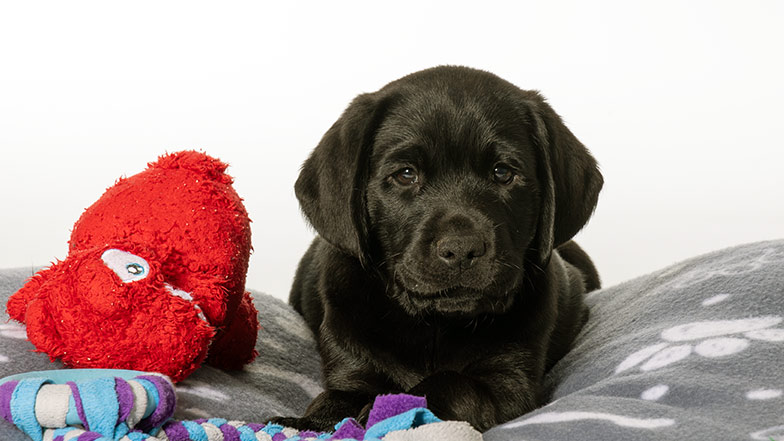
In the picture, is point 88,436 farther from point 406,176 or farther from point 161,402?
point 406,176

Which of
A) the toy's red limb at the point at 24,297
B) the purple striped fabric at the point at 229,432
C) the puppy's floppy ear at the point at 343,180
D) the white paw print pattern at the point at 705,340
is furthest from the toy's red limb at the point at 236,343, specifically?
the white paw print pattern at the point at 705,340

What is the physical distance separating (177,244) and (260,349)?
29.5 inches

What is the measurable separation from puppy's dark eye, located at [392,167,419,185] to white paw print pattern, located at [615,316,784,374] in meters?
0.72

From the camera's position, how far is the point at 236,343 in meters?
2.54

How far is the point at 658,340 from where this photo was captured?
2271mm

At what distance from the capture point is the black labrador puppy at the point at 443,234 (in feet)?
6.94

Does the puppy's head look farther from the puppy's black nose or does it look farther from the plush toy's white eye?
the plush toy's white eye

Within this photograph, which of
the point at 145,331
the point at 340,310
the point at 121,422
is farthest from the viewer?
the point at 340,310

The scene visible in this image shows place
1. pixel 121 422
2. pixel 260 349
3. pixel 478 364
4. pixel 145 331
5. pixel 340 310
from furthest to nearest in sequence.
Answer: pixel 260 349
pixel 340 310
pixel 478 364
pixel 145 331
pixel 121 422

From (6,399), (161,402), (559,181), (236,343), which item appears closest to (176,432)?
(161,402)

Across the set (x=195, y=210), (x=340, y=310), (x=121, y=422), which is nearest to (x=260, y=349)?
(x=340, y=310)

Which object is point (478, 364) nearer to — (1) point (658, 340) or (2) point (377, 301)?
(2) point (377, 301)

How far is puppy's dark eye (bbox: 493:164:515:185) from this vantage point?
2.26 m

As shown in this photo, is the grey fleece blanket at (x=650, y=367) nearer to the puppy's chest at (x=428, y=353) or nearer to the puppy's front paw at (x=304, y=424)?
the puppy's front paw at (x=304, y=424)
